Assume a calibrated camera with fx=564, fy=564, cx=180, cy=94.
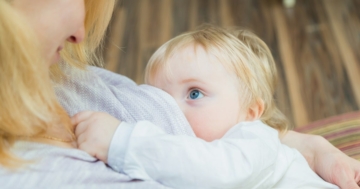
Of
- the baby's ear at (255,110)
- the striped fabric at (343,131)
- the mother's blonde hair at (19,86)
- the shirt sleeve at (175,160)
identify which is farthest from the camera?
the striped fabric at (343,131)

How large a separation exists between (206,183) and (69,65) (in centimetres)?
41

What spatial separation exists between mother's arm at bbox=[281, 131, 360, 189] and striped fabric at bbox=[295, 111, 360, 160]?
0.28 metres

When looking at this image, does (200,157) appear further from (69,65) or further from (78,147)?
(69,65)

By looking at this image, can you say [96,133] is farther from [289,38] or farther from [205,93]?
[289,38]

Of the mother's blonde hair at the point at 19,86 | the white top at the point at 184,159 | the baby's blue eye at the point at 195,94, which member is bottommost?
the white top at the point at 184,159

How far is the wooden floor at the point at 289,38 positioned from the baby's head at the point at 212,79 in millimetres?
987

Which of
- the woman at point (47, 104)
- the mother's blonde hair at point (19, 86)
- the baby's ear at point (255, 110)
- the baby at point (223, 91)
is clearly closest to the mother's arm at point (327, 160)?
the baby at point (223, 91)

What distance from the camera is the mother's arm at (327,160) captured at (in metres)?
1.20

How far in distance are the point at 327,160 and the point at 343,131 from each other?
1.41ft

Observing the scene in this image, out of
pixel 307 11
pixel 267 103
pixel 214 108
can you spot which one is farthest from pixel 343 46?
pixel 214 108

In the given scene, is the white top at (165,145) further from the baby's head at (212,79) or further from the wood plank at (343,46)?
the wood plank at (343,46)

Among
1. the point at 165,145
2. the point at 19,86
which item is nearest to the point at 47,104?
the point at 19,86

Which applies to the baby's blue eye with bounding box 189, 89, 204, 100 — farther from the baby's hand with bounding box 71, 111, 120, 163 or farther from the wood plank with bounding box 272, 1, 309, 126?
the wood plank with bounding box 272, 1, 309, 126

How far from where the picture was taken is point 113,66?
266 centimetres
